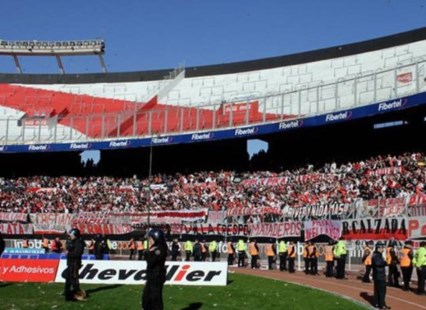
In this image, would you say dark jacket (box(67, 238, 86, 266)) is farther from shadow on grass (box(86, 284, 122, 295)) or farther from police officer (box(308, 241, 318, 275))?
police officer (box(308, 241, 318, 275))

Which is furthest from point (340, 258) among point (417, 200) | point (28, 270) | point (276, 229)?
point (28, 270)

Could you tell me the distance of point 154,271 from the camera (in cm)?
1083

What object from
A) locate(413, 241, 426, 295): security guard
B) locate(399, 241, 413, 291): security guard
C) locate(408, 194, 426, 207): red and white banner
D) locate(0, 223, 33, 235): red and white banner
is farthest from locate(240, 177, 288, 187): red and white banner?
locate(413, 241, 426, 295): security guard

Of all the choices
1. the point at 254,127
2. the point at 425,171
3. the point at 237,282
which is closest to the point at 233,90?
the point at 254,127

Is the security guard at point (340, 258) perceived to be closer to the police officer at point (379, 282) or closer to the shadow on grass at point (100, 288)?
the police officer at point (379, 282)

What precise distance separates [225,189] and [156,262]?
110 ft

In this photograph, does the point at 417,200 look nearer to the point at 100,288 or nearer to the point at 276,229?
the point at 276,229

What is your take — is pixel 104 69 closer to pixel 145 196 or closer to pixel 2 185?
pixel 2 185

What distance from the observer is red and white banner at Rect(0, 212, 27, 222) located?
153 ft

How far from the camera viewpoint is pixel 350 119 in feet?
126

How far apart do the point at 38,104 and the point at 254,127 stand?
27.0 m

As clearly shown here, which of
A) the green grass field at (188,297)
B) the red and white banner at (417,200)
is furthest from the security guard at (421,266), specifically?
the red and white banner at (417,200)

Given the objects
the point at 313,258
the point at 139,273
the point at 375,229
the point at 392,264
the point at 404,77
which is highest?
the point at 404,77

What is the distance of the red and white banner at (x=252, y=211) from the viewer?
34.3m
